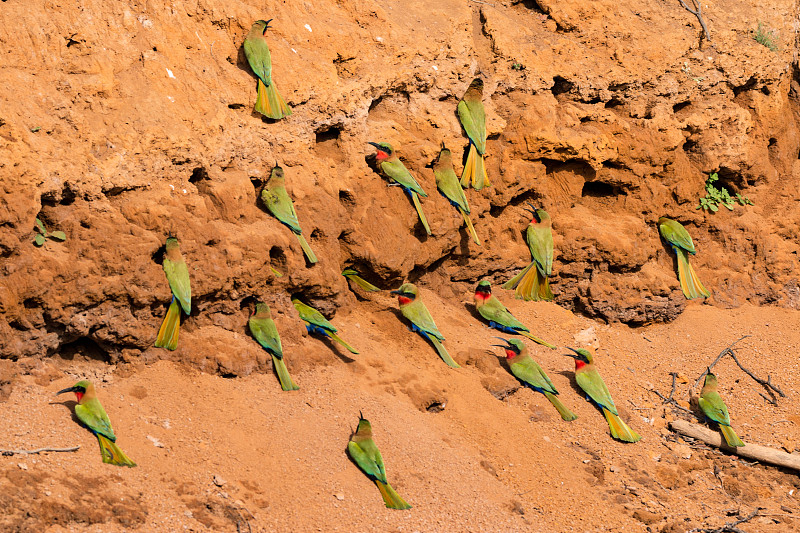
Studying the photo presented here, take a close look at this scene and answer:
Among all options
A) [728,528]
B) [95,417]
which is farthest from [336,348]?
[728,528]

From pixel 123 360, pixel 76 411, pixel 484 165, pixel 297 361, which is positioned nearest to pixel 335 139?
pixel 484 165

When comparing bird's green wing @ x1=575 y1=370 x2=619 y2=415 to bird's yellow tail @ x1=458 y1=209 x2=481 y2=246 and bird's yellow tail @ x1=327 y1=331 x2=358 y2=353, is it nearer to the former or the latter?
bird's yellow tail @ x1=458 y1=209 x2=481 y2=246

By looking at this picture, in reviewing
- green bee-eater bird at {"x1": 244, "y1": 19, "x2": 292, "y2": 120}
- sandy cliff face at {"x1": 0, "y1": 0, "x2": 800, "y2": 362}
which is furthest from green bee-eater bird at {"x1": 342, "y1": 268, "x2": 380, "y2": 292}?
green bee-eater bird at {"x1": 244, "y1": 19, "x2": 292, "y2": 120}

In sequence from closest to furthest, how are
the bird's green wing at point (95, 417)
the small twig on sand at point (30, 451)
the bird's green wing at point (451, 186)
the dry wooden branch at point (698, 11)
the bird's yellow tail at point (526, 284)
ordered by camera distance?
1. the small twig on sand at point (30, 451)
2. the bird's green wing at point (95, 417)
3. the bird's green wing at point (451, 186)
4. the bird's yellow tail at point (526, 284)
5. the dry wooden branch at point (698, 11)

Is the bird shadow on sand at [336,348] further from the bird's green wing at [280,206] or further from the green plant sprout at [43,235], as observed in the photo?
the green plant sprout at [43,235]

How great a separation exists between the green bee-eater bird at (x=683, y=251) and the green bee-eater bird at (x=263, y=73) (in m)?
3.74

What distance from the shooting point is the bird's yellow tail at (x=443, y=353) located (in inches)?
248

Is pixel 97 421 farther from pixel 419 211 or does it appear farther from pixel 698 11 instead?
pixel 698 11

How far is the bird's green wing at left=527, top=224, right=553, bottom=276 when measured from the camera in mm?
7324

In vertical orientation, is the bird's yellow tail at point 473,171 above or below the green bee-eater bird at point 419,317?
above

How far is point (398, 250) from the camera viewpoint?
6617 millimetres

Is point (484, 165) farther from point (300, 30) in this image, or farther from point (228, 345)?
point (228, 345)

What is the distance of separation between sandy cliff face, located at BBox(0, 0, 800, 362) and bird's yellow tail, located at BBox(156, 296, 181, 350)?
7 centimetres

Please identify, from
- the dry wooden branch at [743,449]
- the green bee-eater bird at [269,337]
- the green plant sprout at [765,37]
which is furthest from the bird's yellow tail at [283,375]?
the green plant sprout at [765,37]
